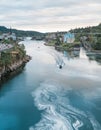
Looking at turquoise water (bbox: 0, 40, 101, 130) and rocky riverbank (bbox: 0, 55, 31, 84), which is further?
rocky riverbank (bbox: 0, 55, 31, 84)

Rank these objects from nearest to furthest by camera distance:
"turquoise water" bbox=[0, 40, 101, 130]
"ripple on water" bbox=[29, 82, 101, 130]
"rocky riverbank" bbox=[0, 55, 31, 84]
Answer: "ripple on water" bbox=[29, 82, 101, 130], "turquoise water" bbox=[0, 40, 101, 130], "rocky riverbank" bbox=[0, 55, 31, 84]

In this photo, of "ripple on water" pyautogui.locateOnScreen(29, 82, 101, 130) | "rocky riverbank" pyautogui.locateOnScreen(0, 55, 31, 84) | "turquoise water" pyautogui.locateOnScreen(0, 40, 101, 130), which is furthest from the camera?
"rocky riverbank" pyautogui.locateOnScreen(0, 55, 31, 84)

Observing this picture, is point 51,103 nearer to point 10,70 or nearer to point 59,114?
point 59,114

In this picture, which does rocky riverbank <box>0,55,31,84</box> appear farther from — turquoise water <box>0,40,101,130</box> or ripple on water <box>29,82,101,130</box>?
ripple on water <box>29,82,101,130</box>

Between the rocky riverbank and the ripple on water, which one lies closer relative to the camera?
the ripple on water

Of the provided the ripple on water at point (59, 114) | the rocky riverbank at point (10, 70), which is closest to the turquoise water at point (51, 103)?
the ripple on water at point (59, 114)

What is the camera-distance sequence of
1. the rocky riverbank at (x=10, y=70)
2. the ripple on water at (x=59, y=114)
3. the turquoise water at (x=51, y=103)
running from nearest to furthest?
1. the ripple on water at (x=59, y=114)
2. the turquoise water at (x=51, y=103)
3. the rocky riverbank at (x=10, y=70)

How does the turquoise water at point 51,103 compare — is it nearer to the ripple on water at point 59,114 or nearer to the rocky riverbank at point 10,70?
the ripple on water at point 59,114

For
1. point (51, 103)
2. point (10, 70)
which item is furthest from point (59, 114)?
point (10, 70)

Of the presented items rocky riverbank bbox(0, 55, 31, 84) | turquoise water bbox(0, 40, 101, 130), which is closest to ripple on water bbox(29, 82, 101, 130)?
turquoise water bbox(0, 40, 101, 130)
